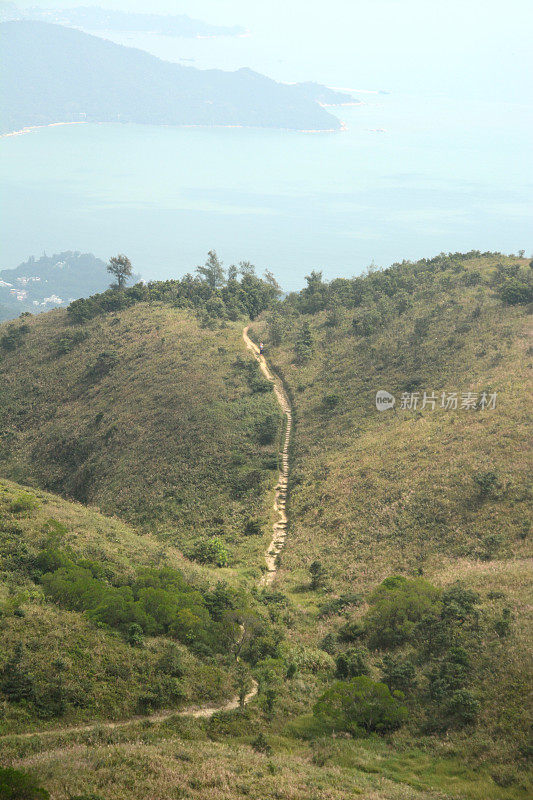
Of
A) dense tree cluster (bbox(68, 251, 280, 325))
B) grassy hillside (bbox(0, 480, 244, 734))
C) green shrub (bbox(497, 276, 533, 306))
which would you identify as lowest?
grassy hillside (bbox(0, 480, 244, 734))

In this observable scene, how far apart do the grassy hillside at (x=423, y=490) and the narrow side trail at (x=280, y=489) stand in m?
1.09

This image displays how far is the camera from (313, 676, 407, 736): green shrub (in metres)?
23.6

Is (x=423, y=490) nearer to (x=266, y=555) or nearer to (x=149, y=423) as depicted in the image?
(x=266, y=555)

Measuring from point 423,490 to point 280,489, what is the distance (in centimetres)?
1369

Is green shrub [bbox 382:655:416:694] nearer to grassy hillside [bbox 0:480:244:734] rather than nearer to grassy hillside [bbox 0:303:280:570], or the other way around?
grassy hillside [bbox 0:480:244:734]

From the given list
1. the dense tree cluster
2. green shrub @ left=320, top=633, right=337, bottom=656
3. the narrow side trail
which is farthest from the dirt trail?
the dense tree cluster

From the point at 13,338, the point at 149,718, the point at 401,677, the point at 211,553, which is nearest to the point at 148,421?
the point at 211,553

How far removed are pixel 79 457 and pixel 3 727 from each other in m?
46.4

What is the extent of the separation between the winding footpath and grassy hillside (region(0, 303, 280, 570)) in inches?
45.7

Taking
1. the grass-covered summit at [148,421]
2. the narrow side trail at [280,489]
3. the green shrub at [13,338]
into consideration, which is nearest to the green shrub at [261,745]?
the narrow side trail at [280,489]

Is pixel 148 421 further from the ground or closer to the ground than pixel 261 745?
further from the ground

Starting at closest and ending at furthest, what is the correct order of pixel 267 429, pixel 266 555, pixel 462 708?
1. pixel 462 708
2. pixel 266 555
3. pixel 267 429

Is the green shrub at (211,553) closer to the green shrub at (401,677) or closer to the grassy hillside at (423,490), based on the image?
the grassy hillside at (423,490)

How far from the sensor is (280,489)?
51.9 m
